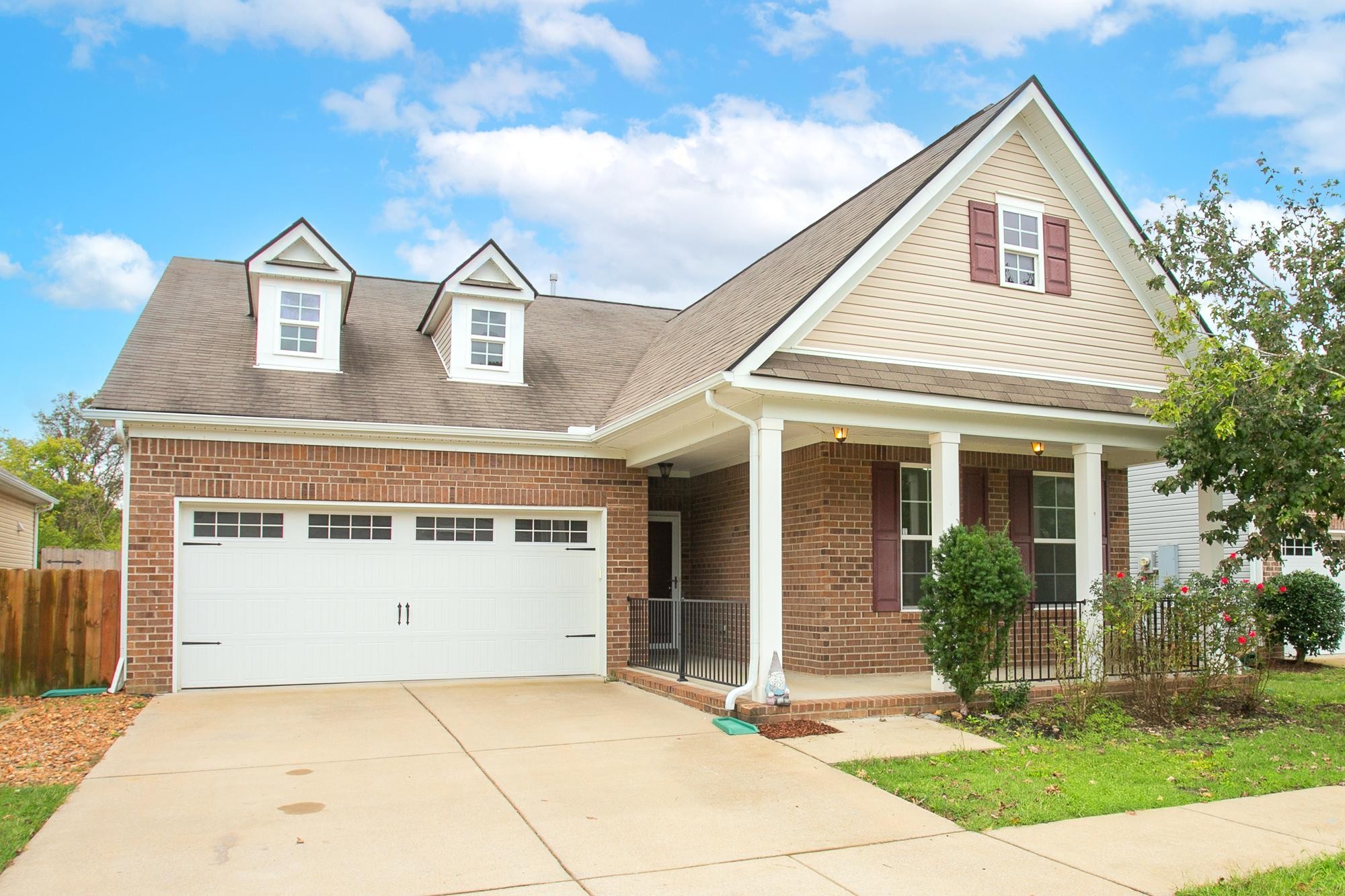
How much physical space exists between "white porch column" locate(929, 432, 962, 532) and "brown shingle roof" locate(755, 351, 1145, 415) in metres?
0.53

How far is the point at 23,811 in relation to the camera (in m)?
6.41

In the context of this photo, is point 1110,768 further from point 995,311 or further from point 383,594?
point 383,594

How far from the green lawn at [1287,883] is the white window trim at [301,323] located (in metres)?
11.9

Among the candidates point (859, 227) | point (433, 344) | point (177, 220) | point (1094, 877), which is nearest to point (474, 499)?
point (433, 344)

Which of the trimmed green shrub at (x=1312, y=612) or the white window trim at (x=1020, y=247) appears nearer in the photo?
the white window trim at (x=1020, y=247)

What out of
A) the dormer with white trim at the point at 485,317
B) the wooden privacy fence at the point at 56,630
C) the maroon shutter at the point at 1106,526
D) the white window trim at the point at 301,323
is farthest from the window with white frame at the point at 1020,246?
the wooden privacy fence at the point at 56,630

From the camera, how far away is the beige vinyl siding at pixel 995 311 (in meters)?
11.1

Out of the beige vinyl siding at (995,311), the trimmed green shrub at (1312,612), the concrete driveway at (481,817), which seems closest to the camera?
the concrete driveway at (481,817)

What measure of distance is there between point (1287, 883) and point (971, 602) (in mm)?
4497

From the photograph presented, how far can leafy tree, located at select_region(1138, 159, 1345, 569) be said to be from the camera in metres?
9.95

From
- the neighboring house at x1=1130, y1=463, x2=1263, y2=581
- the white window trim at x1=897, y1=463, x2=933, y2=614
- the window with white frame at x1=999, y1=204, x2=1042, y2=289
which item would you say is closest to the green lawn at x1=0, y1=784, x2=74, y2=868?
the white window trim at x1=897, y1=463, x2=933, y2=614

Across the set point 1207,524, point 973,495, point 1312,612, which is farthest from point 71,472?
point 1312,612

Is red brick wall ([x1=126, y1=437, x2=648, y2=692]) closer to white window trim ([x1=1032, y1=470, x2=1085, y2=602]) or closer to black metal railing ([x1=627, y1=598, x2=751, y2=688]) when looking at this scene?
black metal railing ([x1=627, y1=598, x2=751, y2=688])

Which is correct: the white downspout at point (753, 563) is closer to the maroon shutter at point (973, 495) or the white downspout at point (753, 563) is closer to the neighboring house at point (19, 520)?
the maroon shutter at point (973, 495)
